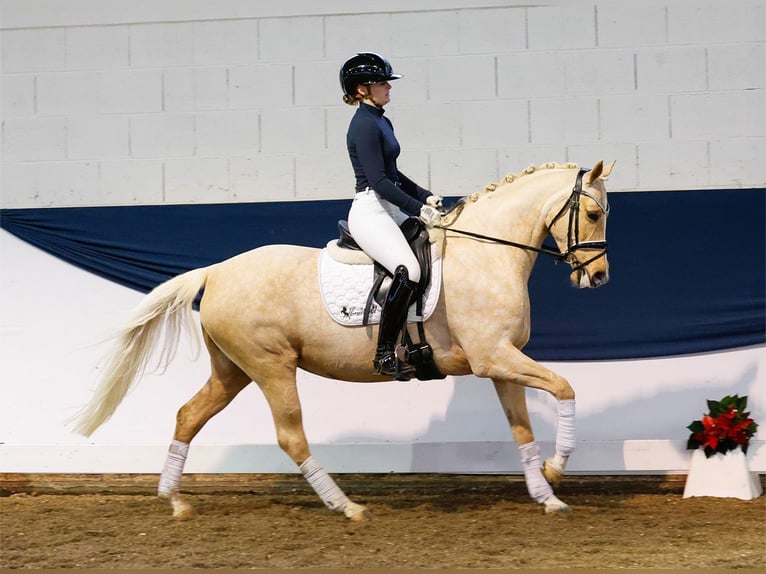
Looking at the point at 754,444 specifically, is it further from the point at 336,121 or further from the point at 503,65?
the point at 336,121

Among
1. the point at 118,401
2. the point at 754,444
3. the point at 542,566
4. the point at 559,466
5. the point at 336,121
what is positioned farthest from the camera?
the point at 336,121

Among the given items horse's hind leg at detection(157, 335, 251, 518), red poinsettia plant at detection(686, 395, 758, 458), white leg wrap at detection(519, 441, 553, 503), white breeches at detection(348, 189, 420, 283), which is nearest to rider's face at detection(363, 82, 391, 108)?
white breeches at detection(348, 189, 420, 283)

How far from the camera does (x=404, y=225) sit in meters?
4.61

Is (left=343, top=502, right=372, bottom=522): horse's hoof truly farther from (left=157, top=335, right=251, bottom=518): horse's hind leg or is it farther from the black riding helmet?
the black riding helmet

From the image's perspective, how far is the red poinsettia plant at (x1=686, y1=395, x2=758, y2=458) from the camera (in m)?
4.95

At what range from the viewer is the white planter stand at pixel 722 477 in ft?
16.2

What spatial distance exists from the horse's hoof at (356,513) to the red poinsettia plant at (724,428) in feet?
5.83

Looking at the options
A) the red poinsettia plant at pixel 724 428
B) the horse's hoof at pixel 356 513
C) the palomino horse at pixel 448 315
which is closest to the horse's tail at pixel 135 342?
the palomino horse at pixel 448 315

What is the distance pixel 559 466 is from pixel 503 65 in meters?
2.35

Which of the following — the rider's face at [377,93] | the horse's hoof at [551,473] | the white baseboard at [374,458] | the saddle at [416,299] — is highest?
the rider's face at [377,93]

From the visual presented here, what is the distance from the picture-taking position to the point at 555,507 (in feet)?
14.7

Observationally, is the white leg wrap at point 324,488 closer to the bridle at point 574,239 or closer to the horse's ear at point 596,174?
the bridle at point 574,239

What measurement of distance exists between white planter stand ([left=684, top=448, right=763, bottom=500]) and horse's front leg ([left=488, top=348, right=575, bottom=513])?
3.05 ft

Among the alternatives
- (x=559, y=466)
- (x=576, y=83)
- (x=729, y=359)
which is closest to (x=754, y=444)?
(x=729, y=359)
